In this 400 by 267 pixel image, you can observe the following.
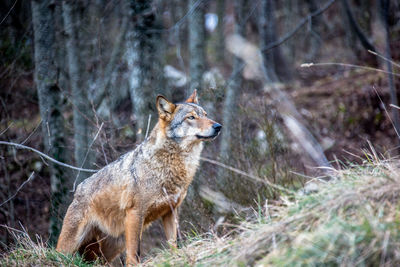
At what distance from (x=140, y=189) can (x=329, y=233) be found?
323 cm

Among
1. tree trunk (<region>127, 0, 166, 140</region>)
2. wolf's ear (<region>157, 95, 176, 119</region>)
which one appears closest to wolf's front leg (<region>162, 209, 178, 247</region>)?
wolf's ear (<region>157, 95, 176, 119</region>)

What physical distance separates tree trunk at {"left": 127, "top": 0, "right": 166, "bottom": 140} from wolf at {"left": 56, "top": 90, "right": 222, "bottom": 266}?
8.40 ft

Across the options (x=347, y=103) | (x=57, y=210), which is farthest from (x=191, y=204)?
(x=347, y=103)

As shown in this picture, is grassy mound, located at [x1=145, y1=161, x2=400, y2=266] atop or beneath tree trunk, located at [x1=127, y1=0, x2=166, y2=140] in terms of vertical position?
beneath

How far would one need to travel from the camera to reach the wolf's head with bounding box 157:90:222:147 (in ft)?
20.1

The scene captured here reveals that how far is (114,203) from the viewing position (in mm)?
6004

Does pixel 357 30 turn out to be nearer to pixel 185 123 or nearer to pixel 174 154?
pixel 185 123

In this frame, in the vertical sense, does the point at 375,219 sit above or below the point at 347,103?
above

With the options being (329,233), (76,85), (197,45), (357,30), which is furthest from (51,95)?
(357,30)

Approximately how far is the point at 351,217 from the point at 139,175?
3300mm

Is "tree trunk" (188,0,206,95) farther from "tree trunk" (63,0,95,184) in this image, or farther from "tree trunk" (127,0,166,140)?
"tree trunk" (63,0,95,184)

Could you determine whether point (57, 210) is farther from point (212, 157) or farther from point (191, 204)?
point (212, 157)

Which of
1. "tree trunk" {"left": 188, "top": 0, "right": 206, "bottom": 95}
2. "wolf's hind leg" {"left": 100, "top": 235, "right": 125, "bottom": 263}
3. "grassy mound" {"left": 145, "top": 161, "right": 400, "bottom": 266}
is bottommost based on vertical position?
"wolf's hind leg" {"left": 100, "top": 235, "right": 125, "bottom": 263}

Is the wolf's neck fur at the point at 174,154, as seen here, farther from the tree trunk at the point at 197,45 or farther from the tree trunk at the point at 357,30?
the tree trunk at the point at 197,45
